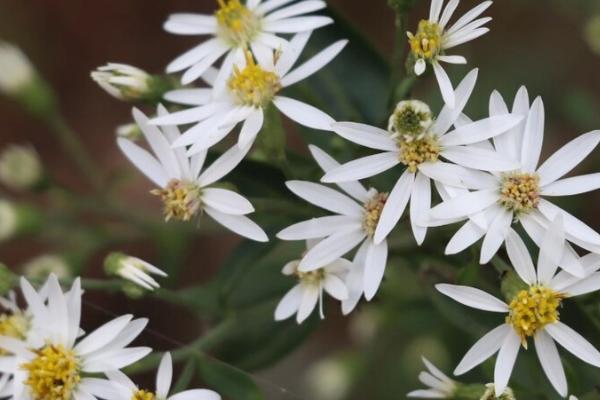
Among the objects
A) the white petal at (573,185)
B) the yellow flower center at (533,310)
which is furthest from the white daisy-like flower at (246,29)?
the yellow flower center at (533,310)

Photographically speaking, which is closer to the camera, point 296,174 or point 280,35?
point 296,174

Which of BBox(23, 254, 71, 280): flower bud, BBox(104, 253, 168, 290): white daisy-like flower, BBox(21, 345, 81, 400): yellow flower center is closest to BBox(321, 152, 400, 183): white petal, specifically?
BBox(104, 253, 168, 290): white daisy-like flower

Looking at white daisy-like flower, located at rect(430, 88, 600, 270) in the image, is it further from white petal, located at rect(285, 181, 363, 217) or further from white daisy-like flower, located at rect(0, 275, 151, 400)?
white daisy-like flower, located at rect(0, 275, 151, 400)

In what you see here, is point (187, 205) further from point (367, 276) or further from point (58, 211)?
point (58, 211)

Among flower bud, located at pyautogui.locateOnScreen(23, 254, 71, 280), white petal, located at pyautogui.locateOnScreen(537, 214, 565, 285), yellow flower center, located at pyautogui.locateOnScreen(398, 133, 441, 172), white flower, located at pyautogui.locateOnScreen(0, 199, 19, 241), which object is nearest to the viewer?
white petal, located at pyautogui.locateOnScreen(537, 214, 565, 285)

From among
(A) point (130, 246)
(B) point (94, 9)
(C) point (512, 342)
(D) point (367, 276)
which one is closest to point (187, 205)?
(D) point (367, 276)

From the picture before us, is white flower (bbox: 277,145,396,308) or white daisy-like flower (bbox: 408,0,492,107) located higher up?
white daisy-like flower (bbox: 408,0,492,107)

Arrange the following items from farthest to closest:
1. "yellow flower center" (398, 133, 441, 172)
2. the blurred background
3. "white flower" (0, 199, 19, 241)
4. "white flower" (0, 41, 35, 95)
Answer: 1. "white flower" (0, 41, 35, 95)
2. "white flower" (0, 199, 19, 241)
3. the blurred background
4. "yellow flower center" (398, 133, 441, 172)

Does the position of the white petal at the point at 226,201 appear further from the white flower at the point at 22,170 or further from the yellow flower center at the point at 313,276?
the white flower at the point at 22,170
